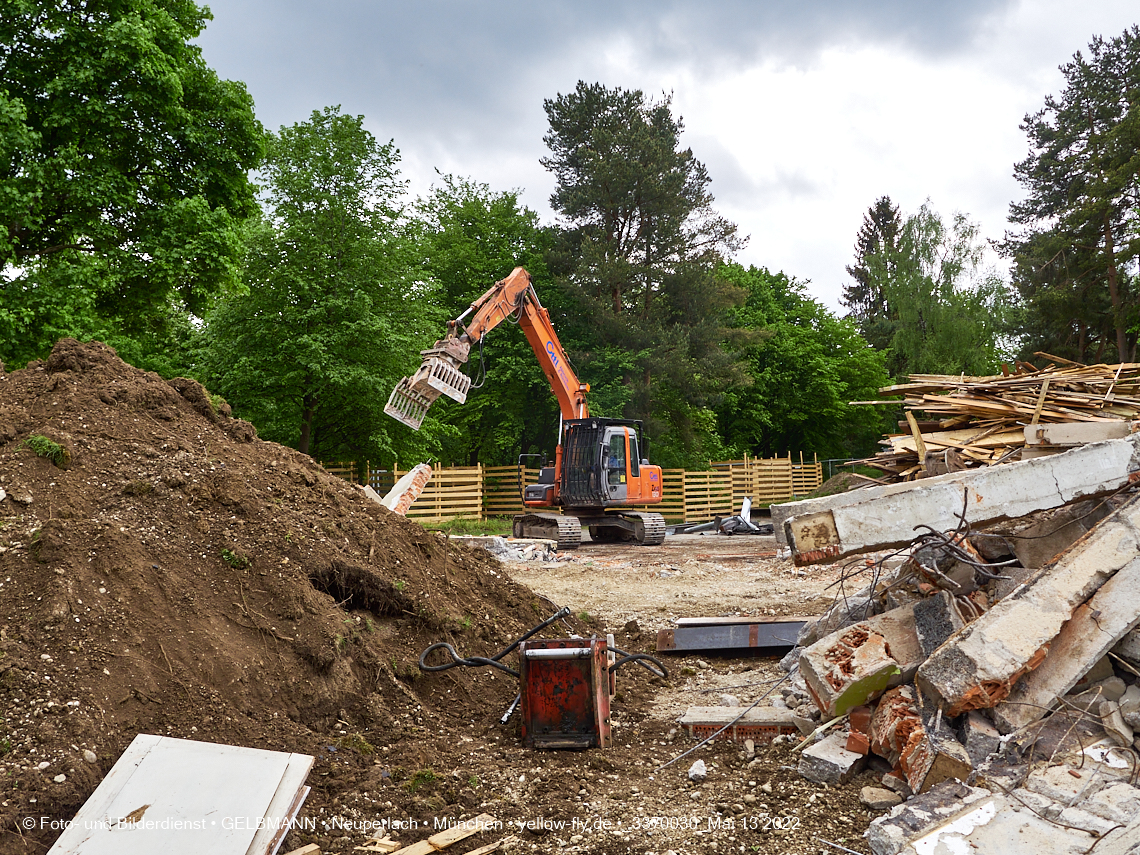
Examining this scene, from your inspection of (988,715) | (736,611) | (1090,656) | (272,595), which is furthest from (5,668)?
(736,611)

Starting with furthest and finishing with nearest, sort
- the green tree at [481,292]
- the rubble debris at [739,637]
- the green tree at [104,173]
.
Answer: the green tree at [481,292], the green tree at [104,173], the rubble debris at [739,637]

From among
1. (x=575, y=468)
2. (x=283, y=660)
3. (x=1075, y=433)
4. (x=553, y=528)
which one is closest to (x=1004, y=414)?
(x=1075, y=433)

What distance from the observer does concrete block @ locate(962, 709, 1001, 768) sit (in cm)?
357

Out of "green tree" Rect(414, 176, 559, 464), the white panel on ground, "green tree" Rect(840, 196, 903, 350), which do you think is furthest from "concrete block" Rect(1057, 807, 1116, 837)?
"green tree" Rect(840, 196, 903, 350)

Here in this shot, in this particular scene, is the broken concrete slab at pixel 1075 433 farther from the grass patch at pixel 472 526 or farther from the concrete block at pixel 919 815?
the grass patch at pixel 472 526

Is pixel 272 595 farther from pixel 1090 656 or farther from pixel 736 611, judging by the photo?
→ pixel 736 611

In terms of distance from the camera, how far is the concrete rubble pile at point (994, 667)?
10.6ft

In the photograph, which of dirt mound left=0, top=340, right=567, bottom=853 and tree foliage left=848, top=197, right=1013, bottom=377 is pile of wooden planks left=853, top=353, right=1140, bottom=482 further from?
tree foliage left=848, top=197, right=1013, bottom=377

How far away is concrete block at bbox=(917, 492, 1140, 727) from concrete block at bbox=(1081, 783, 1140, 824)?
17.7 inches

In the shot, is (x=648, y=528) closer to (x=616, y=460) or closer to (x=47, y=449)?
(x=616, y=460)

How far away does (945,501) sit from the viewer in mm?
4109

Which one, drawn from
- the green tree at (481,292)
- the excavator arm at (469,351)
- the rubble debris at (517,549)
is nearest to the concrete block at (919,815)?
the excavator arm at (469,351)

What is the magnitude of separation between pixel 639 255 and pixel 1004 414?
78.7 feet

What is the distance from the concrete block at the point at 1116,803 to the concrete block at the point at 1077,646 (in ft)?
1.33
